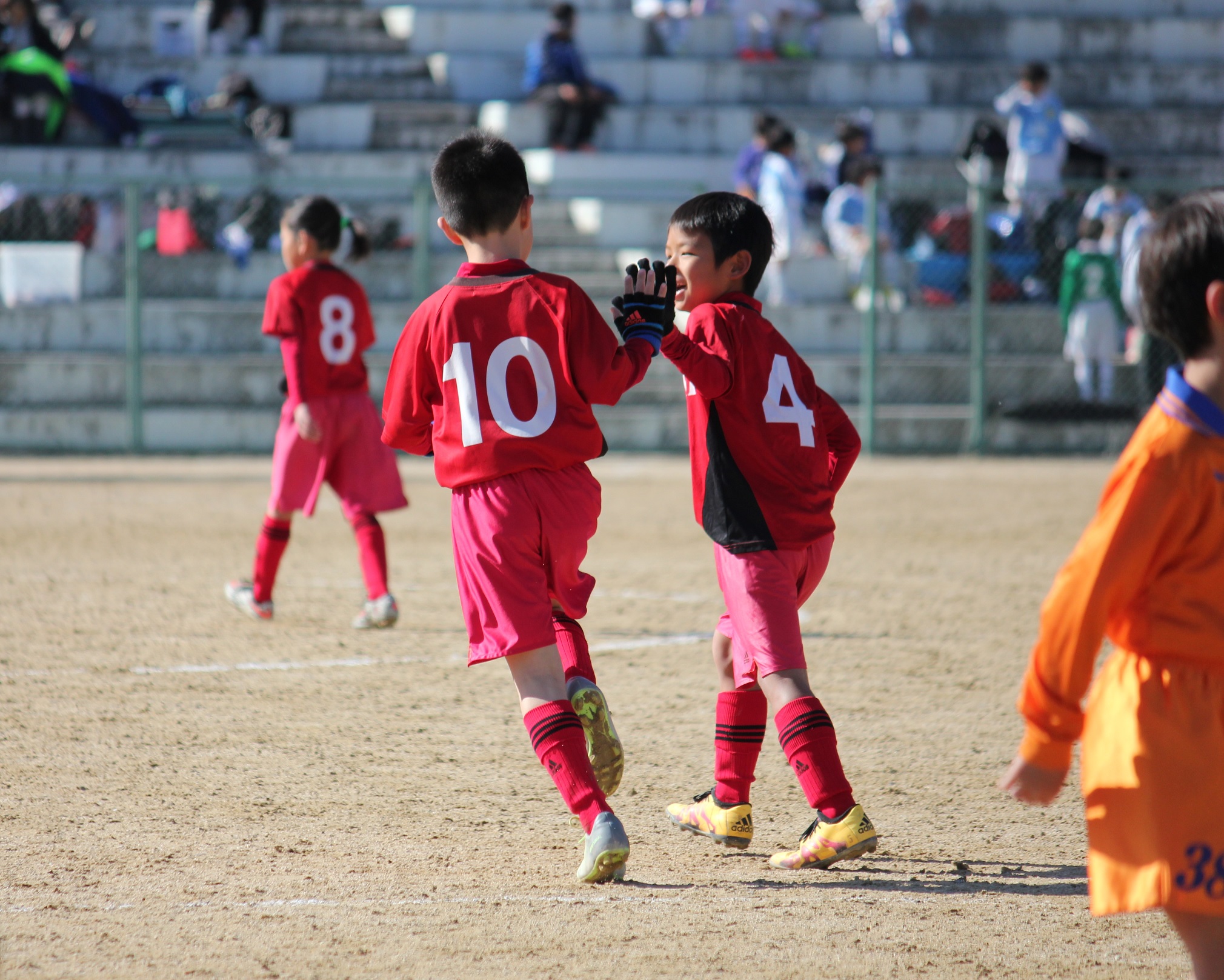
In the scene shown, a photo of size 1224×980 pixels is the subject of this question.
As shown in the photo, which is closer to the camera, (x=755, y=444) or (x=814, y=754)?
(x=814, y=754)

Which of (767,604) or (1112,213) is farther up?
(1112,213)

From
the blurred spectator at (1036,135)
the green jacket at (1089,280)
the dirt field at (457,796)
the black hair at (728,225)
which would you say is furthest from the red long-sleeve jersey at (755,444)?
the blurred spectator at (1036,135)

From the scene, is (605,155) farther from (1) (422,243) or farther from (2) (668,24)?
(1) (422,243)

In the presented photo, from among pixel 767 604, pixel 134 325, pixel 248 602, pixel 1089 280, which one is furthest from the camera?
pixel 1089 280

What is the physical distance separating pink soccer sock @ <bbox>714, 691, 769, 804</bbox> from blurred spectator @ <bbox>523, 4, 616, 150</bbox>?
45.4ft

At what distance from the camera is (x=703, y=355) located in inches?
134

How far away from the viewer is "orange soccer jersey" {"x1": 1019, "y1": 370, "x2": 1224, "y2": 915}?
2.18 m

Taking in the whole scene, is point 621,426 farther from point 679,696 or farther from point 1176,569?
point 1176,569

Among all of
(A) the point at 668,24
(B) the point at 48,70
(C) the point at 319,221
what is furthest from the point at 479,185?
(A) the point at 668,24

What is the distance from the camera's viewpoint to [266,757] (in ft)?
14.6

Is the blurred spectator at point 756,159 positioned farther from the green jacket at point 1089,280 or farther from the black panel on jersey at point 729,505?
the black panel on jersey at point 729,505

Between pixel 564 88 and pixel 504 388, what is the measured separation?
13974 millimetres

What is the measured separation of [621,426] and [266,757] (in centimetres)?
971

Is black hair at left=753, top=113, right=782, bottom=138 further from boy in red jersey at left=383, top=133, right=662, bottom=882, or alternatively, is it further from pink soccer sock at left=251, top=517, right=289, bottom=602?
boy in red jersey at left=383, top=133, right=662, bottom=882
